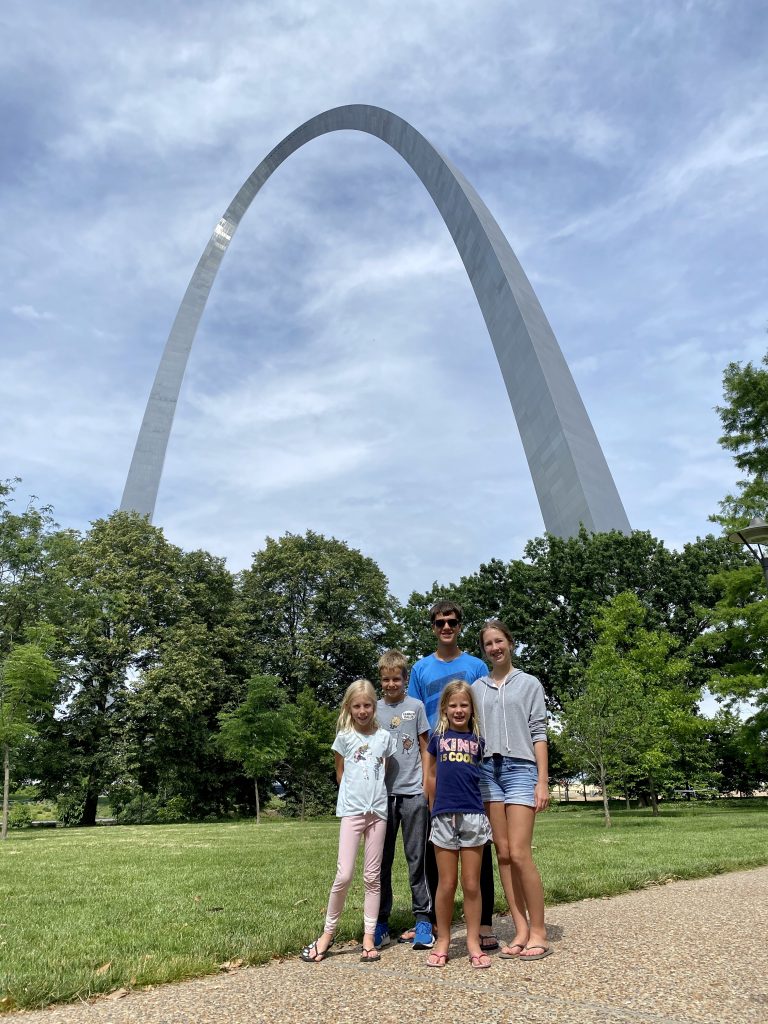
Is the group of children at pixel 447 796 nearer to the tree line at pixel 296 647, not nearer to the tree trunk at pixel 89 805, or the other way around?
the tree line at pixel 296 647

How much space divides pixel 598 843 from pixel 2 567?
1712cm

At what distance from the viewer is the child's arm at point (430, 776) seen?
3.85 m

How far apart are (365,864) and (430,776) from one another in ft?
1.69

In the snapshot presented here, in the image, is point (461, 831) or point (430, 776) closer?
point (461, 831)

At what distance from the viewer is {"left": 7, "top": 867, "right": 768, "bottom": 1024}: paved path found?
2699 millimetres

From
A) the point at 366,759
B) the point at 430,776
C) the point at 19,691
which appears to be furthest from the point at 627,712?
the point at 366,759

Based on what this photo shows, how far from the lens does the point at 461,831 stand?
11.9 ft

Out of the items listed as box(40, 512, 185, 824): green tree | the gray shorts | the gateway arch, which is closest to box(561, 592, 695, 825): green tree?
the gateway arch

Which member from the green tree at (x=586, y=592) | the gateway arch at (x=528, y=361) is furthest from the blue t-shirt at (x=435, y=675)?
the green tree at (x=586, y=592)

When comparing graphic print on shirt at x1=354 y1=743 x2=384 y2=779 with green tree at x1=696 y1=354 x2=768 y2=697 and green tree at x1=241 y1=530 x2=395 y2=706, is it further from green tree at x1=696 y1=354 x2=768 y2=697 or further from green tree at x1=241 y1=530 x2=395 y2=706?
green tree at x1=241 y1=530 x2=395 y2=706

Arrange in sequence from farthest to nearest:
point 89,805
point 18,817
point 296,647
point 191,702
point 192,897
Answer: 1. point 296,647
2. point 89,805
3. point 191,702
4. point 18,817
5. point 192,897

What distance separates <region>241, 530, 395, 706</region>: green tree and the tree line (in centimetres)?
9

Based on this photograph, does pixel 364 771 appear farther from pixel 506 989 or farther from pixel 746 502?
pixel 746 502

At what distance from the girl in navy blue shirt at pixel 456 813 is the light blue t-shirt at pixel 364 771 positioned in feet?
0.88
